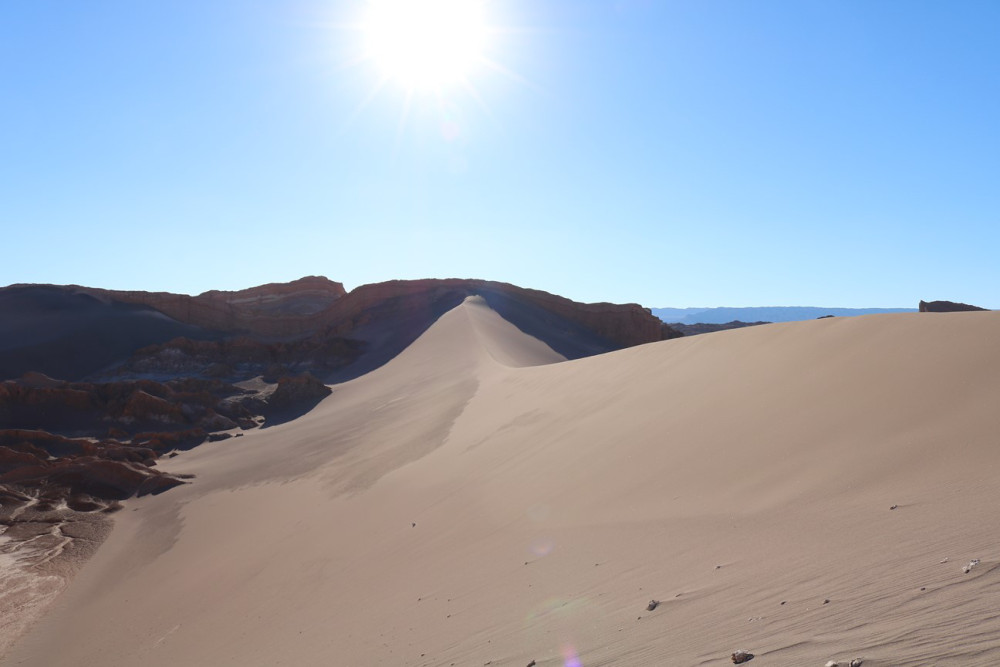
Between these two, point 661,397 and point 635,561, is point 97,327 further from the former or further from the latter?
point 635,561

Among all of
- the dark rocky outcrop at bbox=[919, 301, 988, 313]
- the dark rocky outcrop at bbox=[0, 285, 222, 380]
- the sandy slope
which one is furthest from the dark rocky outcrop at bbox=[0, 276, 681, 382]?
the sandy slope

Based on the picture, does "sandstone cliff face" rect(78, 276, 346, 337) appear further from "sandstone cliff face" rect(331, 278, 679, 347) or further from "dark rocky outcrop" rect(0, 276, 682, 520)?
"sandstone cliff face" rect(331, 278, 679, 347)

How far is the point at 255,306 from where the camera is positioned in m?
43.7

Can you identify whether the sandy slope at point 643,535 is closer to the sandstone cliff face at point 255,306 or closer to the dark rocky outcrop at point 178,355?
the dark rocky outcrop at point 178,355

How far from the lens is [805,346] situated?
26.6ft

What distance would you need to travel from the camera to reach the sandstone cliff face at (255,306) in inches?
1606

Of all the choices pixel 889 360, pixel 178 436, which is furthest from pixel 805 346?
pixel 178 436

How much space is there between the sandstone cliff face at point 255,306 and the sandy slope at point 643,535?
2921cm

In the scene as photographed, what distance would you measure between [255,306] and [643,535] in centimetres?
4166

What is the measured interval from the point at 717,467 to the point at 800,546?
6.56 ft

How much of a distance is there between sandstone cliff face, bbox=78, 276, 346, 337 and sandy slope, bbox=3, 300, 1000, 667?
95.8ft

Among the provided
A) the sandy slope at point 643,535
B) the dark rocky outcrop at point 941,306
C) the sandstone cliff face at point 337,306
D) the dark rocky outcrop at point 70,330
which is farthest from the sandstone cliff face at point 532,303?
the sandy slope at point 643,535

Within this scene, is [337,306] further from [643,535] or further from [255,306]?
[643,535]

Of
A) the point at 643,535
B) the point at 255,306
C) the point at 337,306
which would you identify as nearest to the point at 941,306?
the point at 643,535
